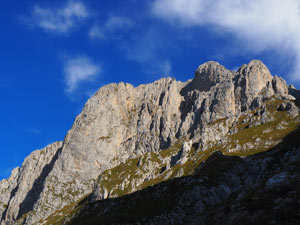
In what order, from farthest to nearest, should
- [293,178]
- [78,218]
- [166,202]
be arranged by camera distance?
[78,218] < [166,202] < [293,178]

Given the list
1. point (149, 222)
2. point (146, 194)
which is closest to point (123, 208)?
point (146, 194)

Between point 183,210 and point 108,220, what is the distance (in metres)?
33.7

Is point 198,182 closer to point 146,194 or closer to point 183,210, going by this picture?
point 183,210

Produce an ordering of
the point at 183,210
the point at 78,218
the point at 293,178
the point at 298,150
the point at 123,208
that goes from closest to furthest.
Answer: the point at 293,178
the point at 298,150
the point at 183,210
the point at 123,208
the point at 78,218

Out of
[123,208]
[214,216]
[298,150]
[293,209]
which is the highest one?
[123,208]

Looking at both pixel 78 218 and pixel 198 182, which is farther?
pixel 78 218

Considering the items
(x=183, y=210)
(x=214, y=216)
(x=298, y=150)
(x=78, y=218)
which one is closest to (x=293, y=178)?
(x=214, y=216)

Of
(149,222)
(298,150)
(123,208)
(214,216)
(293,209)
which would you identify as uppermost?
(123,208)

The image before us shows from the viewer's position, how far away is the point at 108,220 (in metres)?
136

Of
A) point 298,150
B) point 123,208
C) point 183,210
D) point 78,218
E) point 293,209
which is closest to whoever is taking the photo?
point 293,209

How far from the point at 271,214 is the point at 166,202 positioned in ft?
415

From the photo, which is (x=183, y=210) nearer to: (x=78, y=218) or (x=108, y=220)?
(x=108, y=220)

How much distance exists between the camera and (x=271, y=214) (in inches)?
866

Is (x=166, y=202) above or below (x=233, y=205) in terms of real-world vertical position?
above
